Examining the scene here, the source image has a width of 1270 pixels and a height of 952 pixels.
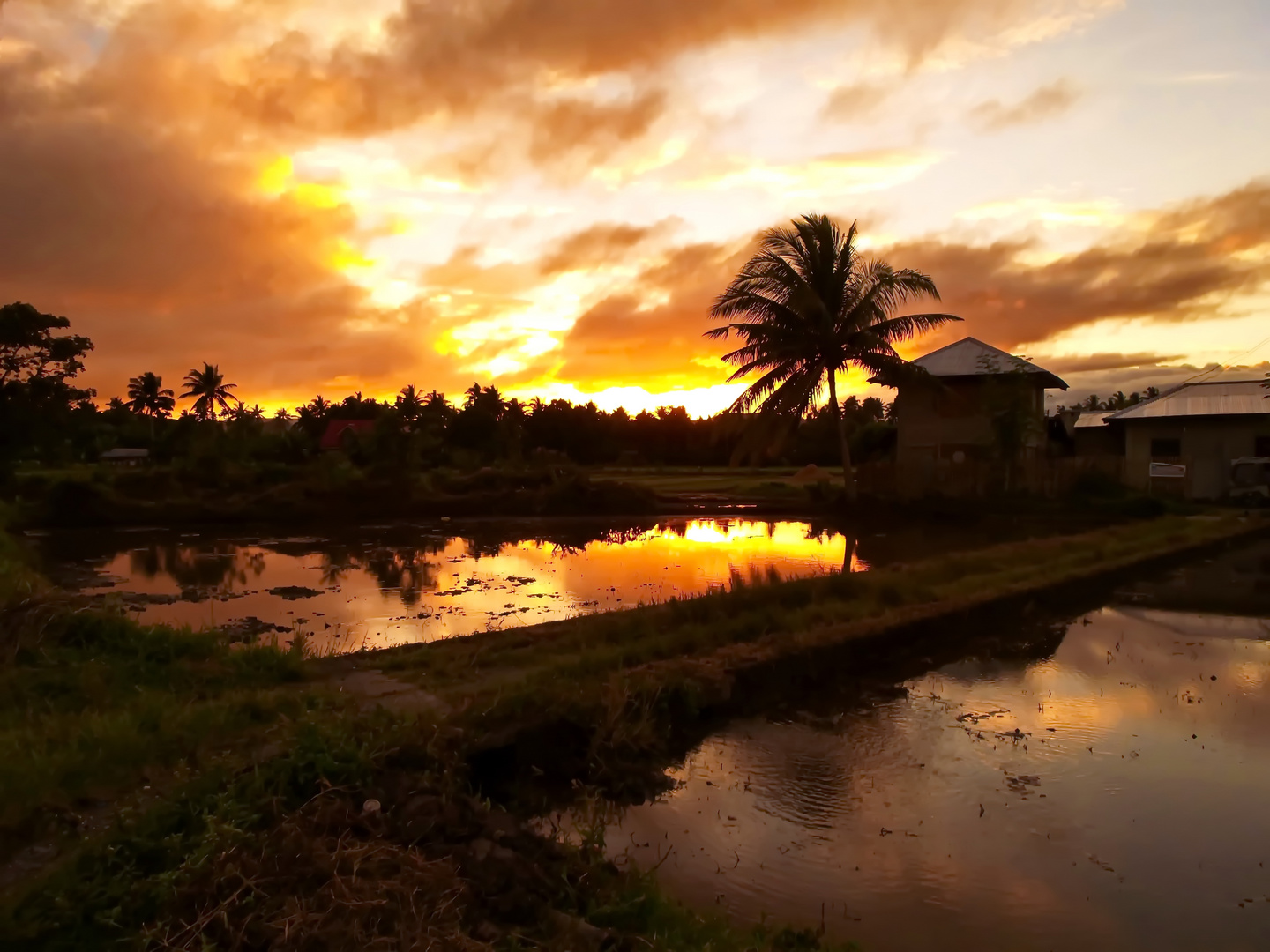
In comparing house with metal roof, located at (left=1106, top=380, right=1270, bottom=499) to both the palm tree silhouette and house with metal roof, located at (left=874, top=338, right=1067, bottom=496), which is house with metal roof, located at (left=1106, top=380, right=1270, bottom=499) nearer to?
house with metal roof, located at (left=874, top=338, right=1067, bottom=496)

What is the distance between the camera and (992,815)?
4.97 m

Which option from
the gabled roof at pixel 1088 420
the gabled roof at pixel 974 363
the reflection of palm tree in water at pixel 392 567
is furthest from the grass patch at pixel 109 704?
the gabled roof at pixel 1088 420

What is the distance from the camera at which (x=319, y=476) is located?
26203 mm

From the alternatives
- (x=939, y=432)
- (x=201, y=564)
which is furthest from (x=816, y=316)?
(x=201, y=564)

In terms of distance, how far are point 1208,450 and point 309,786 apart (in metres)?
27.7

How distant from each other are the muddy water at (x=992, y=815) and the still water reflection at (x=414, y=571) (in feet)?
13.6

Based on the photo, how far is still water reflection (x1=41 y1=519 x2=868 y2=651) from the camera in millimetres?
10188

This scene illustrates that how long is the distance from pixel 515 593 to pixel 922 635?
5483mm

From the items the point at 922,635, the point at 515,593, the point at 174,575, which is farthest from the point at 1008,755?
the point at 174,575

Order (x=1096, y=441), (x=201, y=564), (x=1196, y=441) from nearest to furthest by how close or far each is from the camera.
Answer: (x=201, y=564)
(x=1196, y=441)
(x=1096, y=441)

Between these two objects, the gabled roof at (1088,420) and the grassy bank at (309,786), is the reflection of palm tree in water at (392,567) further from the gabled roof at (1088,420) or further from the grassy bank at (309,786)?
the gabled roof at (1088,420)

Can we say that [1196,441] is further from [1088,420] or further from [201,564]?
[201,564]

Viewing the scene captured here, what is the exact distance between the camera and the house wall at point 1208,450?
24172mm

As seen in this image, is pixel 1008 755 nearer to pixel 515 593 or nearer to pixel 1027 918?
pixel 1027 918
